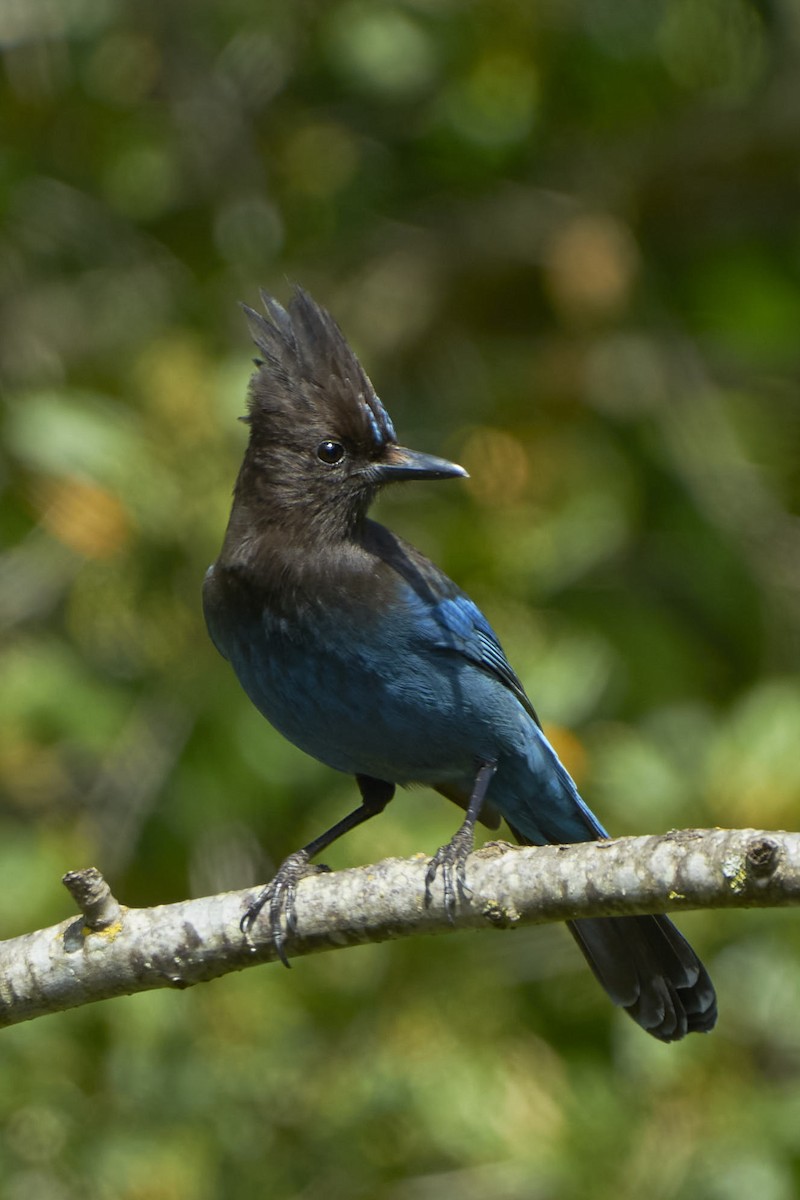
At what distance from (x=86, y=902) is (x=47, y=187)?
13.2 ft

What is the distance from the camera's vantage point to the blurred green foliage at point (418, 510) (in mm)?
4676

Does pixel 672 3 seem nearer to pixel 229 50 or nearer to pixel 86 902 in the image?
pixel 229 50

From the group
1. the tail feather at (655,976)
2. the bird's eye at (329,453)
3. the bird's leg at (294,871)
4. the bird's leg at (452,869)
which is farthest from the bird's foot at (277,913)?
the bird's eye at (329,453)

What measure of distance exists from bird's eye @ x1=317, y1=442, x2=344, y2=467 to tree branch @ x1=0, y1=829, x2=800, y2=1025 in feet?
4.03

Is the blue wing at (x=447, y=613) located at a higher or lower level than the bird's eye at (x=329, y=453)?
lower

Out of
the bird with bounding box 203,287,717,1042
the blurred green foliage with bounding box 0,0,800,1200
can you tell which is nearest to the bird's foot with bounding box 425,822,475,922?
the bird with bounding box 203,287,717,1042

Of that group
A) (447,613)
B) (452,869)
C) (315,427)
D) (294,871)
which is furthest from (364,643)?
(452,869)

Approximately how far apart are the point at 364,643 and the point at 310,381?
2.42ft

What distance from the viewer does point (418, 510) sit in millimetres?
5891

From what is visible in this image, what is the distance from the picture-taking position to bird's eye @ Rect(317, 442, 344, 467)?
442cm

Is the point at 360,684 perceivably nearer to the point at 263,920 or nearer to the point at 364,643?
the point at 364,643

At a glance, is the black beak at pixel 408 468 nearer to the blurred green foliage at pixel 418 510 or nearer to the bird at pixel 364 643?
the bird at pixel 364 643

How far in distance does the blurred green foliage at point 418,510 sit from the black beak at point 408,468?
2.91 ft

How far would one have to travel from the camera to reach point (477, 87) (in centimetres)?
643
